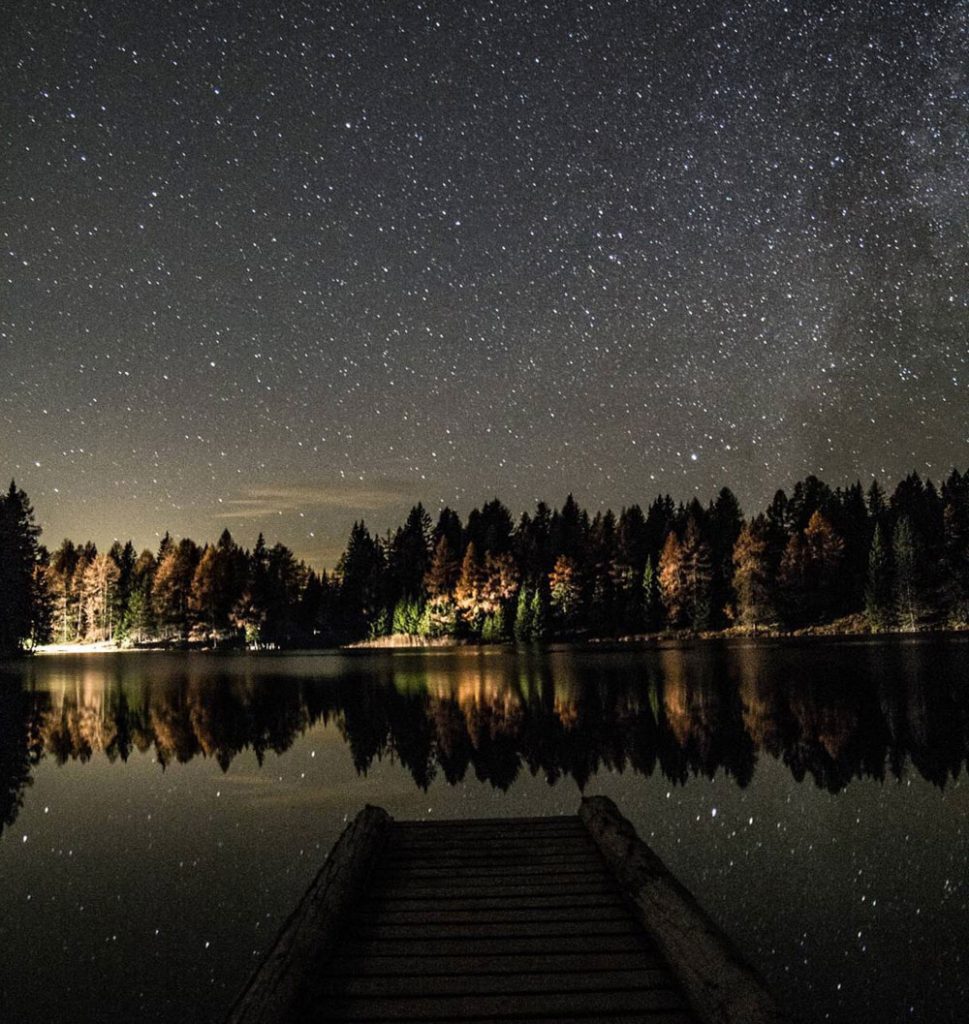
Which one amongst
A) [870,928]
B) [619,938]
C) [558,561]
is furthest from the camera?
[558,561]

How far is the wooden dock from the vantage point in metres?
5.27

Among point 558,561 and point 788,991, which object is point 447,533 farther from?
point 788,991

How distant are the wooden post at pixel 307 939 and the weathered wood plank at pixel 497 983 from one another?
0.32m

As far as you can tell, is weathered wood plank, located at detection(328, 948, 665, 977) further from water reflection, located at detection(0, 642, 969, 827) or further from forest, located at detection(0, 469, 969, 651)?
forest, located at detection(0, 469, 969, 651)

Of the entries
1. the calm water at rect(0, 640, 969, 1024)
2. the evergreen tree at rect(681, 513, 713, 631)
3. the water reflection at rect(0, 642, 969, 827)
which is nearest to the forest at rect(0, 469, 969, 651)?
the evergreen tree at rect(681, 513, 713, 631)

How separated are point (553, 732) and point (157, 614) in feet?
333

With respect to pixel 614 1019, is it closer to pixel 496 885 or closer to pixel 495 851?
pixel 496 885

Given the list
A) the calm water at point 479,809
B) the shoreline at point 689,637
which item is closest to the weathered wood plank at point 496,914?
the calm water at point 479,809

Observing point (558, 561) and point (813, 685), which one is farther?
point (558, 561)

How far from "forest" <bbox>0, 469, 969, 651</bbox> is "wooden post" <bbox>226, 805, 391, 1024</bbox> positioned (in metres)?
74.5

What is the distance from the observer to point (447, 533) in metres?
124

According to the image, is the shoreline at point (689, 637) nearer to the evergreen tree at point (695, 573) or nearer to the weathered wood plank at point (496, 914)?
the evergreen tree at point (695, 573)

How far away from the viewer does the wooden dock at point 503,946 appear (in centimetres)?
527

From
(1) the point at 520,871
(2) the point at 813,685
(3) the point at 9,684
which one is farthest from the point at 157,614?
(1) the point at 520,871
